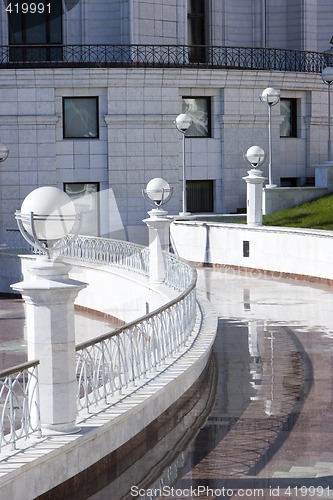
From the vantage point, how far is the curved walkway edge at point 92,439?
7.60 metres

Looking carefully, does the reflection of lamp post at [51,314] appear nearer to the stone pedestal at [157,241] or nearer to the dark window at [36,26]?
the stone pedestal at [157,241]

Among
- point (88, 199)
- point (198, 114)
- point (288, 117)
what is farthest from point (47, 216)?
point (288, 117)

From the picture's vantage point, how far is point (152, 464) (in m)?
8.91

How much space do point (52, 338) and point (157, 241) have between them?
10430 millimetres

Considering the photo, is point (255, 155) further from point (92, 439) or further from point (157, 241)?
point (92, 439)

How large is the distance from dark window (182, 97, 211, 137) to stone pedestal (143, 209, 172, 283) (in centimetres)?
1441

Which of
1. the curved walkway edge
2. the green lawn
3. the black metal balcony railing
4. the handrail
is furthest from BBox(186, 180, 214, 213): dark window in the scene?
the curved walkway edge

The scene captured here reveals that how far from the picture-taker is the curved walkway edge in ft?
24.9

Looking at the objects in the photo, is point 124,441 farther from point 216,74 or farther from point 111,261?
point 216,74

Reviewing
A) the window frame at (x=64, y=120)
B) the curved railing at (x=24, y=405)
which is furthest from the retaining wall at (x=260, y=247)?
the curved railing at (x=24, y=405)

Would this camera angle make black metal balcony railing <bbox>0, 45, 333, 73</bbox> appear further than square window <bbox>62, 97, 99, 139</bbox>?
Yes

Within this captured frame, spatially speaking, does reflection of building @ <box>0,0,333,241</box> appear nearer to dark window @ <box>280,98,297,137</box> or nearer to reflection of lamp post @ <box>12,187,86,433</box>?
dark window @ <box>280,98,297,137</box>

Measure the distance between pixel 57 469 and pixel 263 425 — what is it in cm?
277

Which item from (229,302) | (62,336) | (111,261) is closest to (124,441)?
(62,336)
